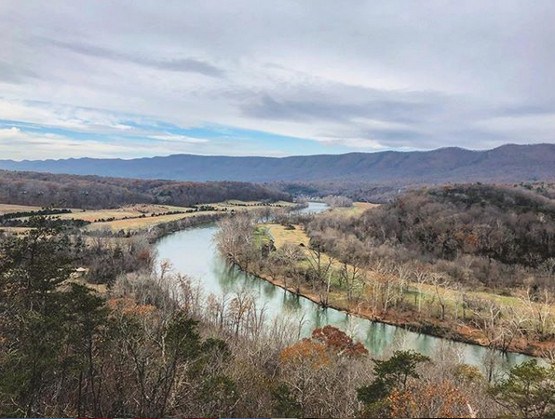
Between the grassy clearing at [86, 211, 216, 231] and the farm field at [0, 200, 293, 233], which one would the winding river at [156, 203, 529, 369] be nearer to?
the grassy clearing at [86, 211, 216, 231]

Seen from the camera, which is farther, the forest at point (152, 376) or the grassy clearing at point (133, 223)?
the grassy clearing at point (133, 223)

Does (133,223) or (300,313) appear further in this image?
(133,223)

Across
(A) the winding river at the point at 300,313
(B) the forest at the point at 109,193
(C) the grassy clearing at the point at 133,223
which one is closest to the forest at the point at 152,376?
(A) the winding river at the point at 300,313

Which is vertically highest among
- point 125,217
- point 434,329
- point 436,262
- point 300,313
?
point 125,217

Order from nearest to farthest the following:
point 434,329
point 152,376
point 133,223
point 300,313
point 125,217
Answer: point 152,376 → point 434,329 → point 300,313 → point 133,223 → point 125,217

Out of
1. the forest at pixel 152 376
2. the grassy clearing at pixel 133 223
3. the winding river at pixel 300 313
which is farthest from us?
the grassy clearing at pixel 133 223

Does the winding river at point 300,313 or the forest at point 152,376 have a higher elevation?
the forest at point 152,376

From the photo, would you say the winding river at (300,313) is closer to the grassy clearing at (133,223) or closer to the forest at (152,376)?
the grassy clearing at (133,223)

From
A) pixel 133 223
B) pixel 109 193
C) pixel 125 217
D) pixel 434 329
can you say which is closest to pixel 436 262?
pixel 434 329

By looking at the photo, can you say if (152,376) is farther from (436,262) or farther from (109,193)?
(109,193)
